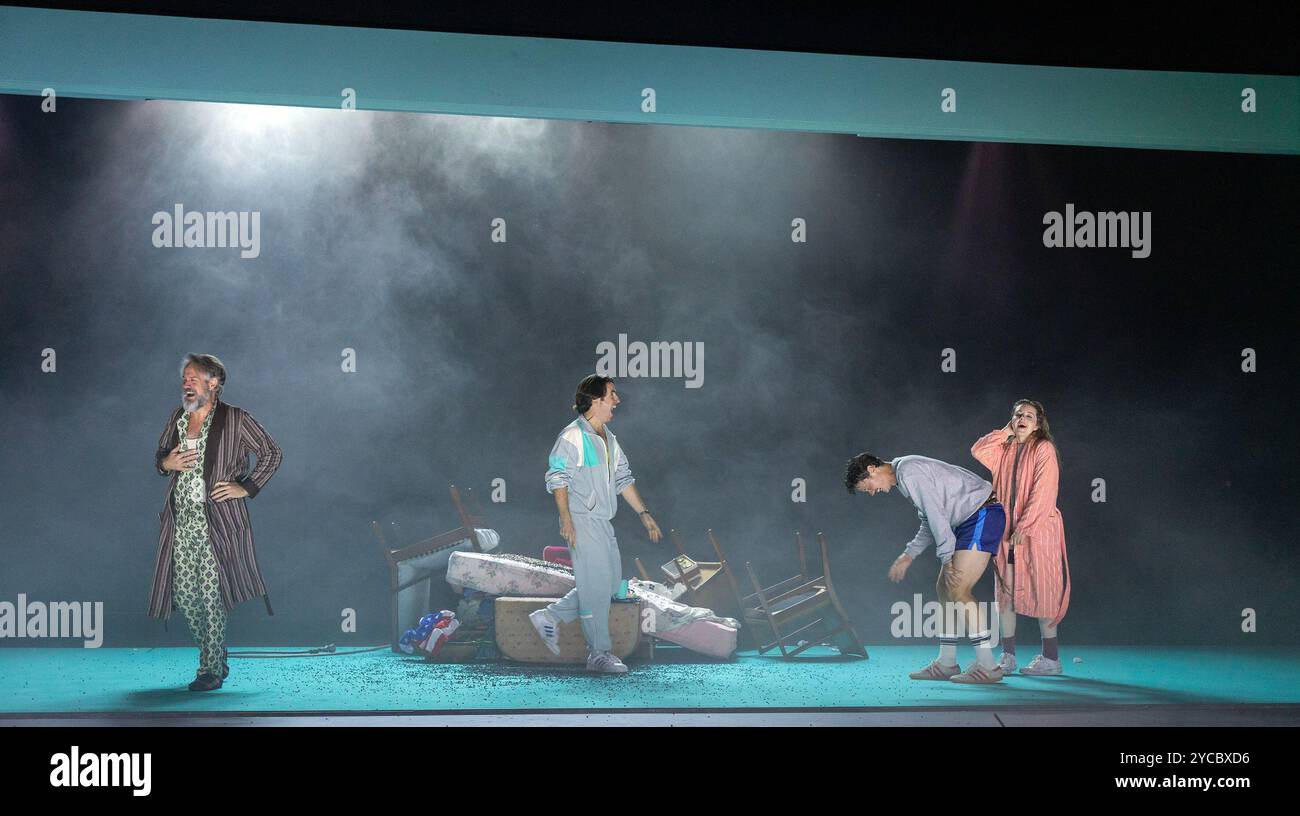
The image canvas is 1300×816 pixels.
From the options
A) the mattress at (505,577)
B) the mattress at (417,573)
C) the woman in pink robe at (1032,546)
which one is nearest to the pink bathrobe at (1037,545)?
the woman in pink robe at (1032,546)

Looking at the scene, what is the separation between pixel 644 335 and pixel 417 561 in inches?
65.7

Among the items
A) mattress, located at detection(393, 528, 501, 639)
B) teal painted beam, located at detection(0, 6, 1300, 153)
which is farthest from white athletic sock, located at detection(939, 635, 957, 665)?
teal painted beam, located at detection(0, 6, 1300, 153)

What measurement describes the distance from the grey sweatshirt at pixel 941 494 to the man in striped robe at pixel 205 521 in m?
2.92

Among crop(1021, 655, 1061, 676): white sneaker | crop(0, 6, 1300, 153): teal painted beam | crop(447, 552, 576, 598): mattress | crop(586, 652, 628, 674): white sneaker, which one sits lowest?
crop(1021, 655, 1061, 676): white sneaker

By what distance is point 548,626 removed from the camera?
4879 mm

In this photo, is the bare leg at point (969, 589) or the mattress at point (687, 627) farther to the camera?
the mattress at point (687, 627)

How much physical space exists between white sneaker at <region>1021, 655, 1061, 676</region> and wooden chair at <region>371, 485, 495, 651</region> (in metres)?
2.72

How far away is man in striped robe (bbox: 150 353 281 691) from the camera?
4398mm

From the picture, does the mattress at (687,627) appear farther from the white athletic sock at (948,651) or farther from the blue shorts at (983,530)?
the blue shorts at (983,530)

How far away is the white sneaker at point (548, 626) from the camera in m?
4.88

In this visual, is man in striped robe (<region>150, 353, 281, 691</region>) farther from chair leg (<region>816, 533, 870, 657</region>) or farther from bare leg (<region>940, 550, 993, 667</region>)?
bare leg (<region>940, 550, 993, 667</region>)

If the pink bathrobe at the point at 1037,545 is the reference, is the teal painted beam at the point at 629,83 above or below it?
above
